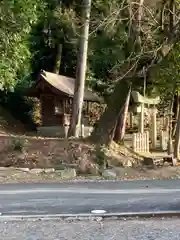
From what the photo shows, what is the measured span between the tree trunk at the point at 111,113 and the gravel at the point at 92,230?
14.6m

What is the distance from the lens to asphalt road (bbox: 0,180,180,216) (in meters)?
9.75

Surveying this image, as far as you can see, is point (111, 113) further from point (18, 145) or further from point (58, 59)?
point (58, 59)

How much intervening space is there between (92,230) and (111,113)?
51.4 ft

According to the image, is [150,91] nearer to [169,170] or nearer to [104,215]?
[169,170]

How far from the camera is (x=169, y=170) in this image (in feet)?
72.5

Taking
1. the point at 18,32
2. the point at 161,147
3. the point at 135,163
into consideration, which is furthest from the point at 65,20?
the point at 161,147

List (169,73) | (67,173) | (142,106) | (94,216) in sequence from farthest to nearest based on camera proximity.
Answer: (142,106) → (169,73) → (67,173) → (94,216)

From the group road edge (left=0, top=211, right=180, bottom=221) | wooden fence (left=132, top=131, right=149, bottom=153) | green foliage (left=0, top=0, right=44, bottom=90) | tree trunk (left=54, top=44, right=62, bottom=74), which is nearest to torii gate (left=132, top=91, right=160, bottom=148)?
wooden fence (left=132, top=131, right=149, bottom=153)

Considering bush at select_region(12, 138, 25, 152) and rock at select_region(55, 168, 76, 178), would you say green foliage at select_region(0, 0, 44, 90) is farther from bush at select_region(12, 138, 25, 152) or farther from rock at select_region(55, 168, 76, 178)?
rock at select_region(55, 168, 76, 178)

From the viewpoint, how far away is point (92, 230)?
7828 millimetres

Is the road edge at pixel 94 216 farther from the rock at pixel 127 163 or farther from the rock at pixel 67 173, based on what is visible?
the rock at pixel 127 163

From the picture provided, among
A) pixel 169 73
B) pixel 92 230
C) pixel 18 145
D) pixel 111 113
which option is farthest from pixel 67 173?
pixel 92 230

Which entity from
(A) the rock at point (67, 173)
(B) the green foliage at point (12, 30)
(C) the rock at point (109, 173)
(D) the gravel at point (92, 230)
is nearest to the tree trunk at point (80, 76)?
(B) the green foliage at point (12, 30)

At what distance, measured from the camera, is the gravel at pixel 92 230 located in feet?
24.1
